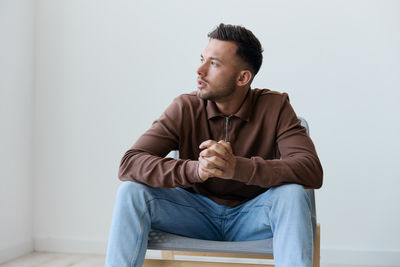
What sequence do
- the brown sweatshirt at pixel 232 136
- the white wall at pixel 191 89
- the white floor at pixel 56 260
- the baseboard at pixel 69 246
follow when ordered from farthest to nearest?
the baseboard at pixel 69 246, the white wall at pixel 191 89, the white floor at pixel 56 260, the brown sweatshirt at pixel 232 136

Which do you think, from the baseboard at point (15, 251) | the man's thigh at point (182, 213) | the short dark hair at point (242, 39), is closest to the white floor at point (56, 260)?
the baseboard at point (15, 251)

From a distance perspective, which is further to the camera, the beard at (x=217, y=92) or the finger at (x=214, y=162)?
the beard at (x=217, y=92)

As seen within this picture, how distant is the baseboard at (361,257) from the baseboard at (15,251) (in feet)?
5.86

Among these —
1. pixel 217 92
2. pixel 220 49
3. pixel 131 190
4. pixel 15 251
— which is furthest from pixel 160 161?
pixel 15 251

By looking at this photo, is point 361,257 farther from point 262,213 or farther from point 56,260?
point 56,260

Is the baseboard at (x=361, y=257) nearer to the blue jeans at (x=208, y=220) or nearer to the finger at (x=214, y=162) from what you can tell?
the blue jeans at (x=208, y=220)

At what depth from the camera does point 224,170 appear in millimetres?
1531

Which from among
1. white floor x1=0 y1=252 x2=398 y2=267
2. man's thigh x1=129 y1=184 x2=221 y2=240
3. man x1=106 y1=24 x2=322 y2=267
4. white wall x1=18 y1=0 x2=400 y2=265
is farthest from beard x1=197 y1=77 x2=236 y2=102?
white floor x1=0 y1=252 x2=398 y2=267

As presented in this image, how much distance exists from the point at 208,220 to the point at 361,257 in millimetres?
1581

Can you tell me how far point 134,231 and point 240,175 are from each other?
0.36 m

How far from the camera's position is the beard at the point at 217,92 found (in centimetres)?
184

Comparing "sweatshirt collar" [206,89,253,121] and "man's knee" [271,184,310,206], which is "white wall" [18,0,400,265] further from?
"man's knee" [271,184,310,206]

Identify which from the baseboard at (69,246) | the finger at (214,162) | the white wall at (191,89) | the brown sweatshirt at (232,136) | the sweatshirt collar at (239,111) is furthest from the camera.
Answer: the baseboard at (69,246)

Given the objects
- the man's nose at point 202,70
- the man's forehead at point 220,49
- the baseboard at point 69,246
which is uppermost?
the man's forehead at point 220,49
